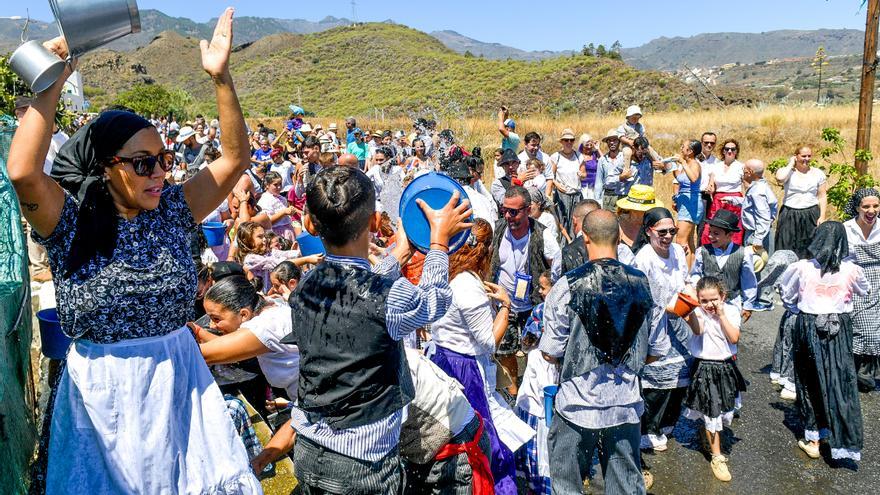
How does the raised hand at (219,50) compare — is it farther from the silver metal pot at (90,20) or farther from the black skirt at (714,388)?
the black skirt at (714,388)

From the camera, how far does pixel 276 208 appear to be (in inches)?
292

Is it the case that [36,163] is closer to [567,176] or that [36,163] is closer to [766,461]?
[766,461]

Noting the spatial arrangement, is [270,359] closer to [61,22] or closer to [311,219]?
[311,219]

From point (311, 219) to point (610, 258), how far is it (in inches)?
70.5

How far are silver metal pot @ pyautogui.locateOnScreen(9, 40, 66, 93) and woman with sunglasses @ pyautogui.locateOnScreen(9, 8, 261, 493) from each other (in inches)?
2.5

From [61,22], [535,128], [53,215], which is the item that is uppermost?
[61,22]

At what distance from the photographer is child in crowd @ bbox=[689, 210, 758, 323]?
18.5 feet

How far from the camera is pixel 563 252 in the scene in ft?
16.8

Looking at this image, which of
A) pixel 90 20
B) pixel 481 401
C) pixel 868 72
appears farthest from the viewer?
pixel 868 72

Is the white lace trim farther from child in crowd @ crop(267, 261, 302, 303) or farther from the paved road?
child in crowd @ crop(267, 261, 302, 303)

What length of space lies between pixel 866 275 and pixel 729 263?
1215 millimetres

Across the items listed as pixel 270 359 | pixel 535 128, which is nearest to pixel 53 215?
pixel 270 359

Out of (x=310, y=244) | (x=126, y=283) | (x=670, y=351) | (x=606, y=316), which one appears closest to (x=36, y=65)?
(x=126, y=283)

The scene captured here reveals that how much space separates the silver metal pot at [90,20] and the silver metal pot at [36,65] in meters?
0.09
